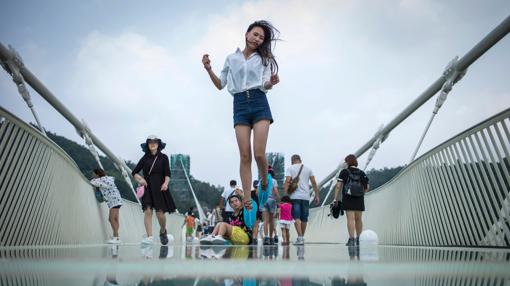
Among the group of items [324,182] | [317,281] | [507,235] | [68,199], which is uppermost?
[324,182]

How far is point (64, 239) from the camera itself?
697cm

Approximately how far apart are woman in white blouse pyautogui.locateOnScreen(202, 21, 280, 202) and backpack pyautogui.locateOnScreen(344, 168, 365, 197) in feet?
11.7

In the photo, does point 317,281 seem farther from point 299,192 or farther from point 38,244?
point 299,192

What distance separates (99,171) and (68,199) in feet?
12.2

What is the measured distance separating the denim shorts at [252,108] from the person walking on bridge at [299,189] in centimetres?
489

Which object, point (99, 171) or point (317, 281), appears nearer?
point (317, 281)

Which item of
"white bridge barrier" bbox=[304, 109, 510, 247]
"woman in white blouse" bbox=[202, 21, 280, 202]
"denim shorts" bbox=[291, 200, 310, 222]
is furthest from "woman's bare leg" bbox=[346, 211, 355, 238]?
"woman in white blouse" bbox=[202, 21, 280, 202]

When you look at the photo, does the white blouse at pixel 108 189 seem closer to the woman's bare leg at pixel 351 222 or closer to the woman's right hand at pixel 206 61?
the woman's bare leg at pixel 351 222

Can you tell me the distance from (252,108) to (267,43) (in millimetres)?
835

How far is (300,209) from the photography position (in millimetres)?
11320

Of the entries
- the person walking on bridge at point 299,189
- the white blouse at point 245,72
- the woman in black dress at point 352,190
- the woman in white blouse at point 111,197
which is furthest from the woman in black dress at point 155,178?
the white blouse at point 245,72

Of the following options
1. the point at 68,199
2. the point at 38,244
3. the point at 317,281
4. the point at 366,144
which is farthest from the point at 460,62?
the point at 317,281

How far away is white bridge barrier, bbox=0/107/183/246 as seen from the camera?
5027 millimetres

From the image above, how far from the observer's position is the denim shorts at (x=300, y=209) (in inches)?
441
